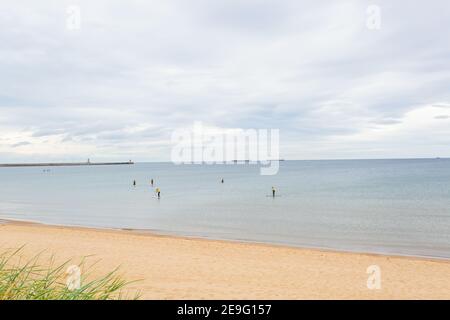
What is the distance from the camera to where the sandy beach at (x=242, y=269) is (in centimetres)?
1272

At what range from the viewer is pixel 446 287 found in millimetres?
13836

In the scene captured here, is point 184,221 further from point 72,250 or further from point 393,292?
point 393,292

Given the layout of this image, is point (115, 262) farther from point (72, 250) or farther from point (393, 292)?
point (393, 292)

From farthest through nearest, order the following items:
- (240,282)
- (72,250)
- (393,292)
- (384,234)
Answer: (384,234), (72,250), (240,282), (393,292)

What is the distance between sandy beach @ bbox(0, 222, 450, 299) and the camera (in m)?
12.7

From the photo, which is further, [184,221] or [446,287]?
[184,221]

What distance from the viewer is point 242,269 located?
16.0m
